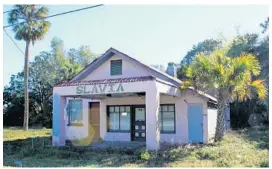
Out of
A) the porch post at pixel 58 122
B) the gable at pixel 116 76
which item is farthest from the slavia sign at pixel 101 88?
the gable at pixel 116 76

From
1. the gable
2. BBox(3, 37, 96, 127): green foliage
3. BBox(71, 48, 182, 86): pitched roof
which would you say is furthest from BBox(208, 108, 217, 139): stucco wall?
BBox(3, 37, 96, 127): green foliage

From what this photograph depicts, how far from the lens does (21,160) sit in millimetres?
12906

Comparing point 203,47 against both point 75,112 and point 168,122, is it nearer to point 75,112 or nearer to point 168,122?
point 75,112

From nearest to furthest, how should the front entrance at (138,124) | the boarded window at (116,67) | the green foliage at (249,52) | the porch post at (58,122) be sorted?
the porch post at (58,122)
the boarded window at (116,67)
the front entrance at (138,124)
the green foliage at (249,52)

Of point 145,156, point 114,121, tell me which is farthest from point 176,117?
point 145,156

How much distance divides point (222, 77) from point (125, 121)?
6149 mm

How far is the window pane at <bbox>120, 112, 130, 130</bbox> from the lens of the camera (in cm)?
1836

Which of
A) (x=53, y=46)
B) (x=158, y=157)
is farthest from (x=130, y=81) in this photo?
(x=53, y=46)

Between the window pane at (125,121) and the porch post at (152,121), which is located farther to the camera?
the window pane at (125,121)

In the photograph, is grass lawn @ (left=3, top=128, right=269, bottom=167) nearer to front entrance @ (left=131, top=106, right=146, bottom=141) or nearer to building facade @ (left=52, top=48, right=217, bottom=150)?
building facade @ (left=52, top=48, right=217, bottom=150)

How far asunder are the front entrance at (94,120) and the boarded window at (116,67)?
8.09 ft

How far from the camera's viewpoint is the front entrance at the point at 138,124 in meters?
18.1

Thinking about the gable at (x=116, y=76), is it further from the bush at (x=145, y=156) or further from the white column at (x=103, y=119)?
the bush at (x=145, y=156)

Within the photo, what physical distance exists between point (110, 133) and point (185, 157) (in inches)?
280
